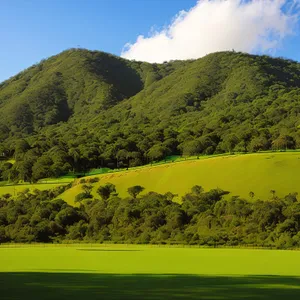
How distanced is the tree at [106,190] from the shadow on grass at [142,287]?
207ft

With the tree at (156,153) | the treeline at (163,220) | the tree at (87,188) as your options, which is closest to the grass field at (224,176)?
the tree at (87,188)

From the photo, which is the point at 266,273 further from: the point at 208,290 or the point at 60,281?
the point at 60,281

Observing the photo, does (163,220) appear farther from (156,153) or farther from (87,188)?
(156,153)

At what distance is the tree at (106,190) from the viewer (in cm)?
8625

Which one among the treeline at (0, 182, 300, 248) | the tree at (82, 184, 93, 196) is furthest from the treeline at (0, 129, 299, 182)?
the treeline at (0, 182, 300, 248)

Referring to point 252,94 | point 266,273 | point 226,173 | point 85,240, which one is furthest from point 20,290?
point 252,94

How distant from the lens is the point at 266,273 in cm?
2464

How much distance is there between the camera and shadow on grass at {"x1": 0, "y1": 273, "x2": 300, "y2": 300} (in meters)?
16.2

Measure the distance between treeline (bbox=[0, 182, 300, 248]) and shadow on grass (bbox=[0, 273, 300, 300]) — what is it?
118ft

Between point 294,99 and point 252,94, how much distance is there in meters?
24.2

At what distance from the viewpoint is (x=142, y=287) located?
1814 centimetres

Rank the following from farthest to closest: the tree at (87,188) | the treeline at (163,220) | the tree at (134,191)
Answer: the tree at (87,188), the tree at (134,191), the treeline at (163,220)

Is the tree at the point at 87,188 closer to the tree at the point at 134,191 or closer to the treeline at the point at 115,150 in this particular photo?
the tree at the point at 134,191

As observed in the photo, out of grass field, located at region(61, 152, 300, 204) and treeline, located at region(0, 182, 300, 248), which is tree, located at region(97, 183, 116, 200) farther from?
treeline, located at region(0, 182, 300, 248)
